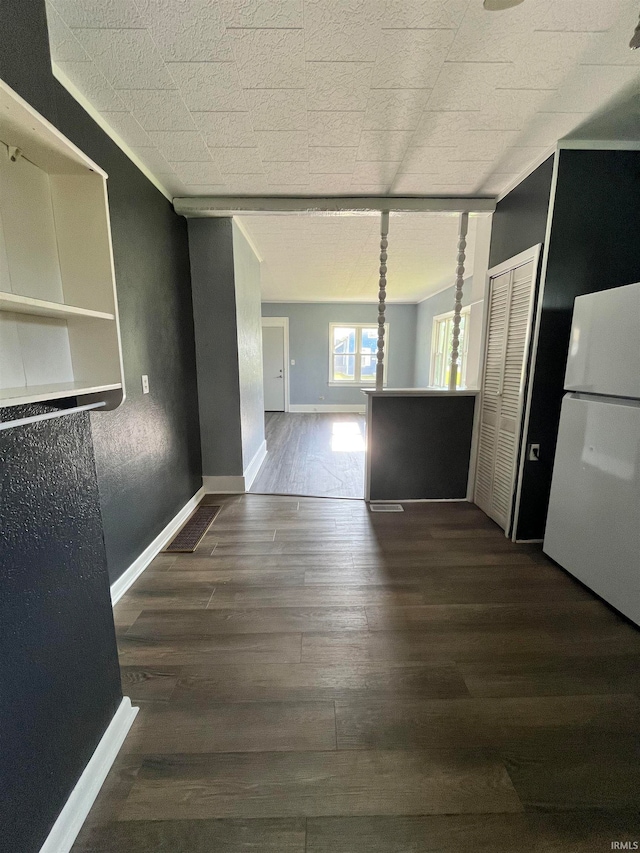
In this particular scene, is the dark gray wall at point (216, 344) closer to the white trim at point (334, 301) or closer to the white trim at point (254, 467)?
the white trim at point (254, 467)

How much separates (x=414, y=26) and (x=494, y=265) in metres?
1.79

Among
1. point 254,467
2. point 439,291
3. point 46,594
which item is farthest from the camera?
point 439,291

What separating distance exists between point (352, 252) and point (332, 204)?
1461 millimetres

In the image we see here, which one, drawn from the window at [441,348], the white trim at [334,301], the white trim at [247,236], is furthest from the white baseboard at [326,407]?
the white trim at [247,236]

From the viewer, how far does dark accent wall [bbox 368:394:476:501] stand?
296cm

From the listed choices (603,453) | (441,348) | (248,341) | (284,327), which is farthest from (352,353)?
(603,453)

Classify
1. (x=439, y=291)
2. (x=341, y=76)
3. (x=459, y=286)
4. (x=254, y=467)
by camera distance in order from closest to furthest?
(x=341, y=76), (x=459, y=286), (x=254, y=467), (x=439, y=291)

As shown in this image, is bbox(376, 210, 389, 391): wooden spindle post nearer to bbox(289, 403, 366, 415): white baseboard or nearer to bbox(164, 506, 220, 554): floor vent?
bbox(164, 506, 220, 554): floor vent

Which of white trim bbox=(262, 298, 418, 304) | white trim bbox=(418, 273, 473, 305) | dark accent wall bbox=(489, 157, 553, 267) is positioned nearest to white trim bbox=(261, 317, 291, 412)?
white trim bbox=(262, 298, 418, 304)

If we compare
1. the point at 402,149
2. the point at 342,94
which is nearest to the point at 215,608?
the point at 342,94

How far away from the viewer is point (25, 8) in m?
0.80

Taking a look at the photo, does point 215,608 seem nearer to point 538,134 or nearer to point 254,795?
point 254,795

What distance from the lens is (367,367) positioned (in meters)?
8.00

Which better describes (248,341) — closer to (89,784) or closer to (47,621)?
(47,621)
